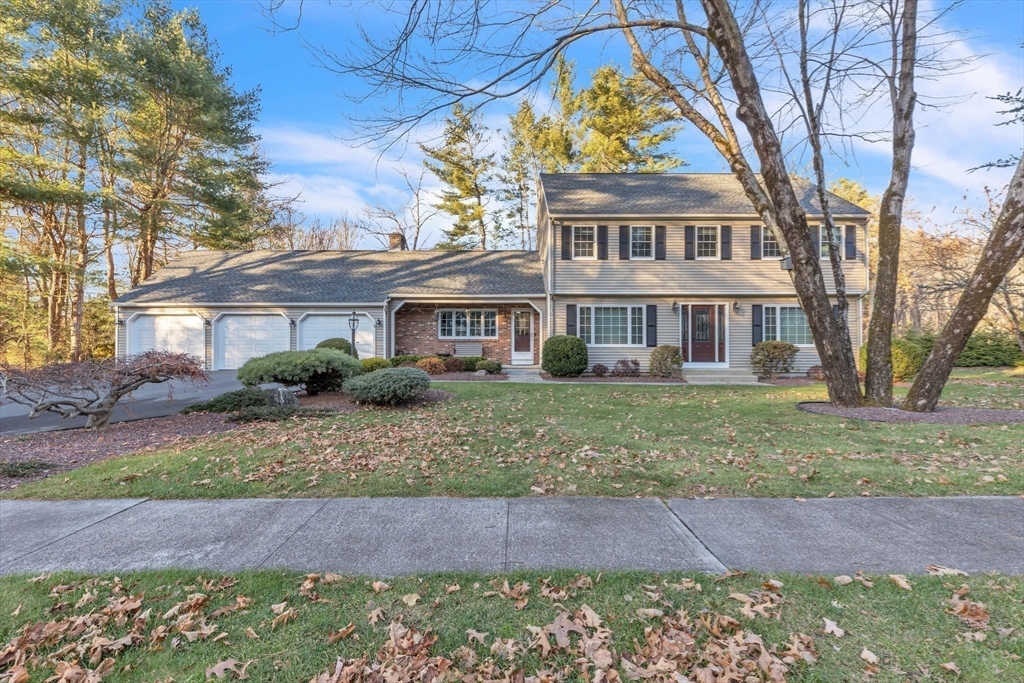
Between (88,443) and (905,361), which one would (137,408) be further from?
(905,361)

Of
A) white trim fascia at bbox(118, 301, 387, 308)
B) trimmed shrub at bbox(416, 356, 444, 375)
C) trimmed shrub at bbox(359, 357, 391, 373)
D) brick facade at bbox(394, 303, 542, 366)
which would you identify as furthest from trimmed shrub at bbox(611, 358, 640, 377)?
white trim fascia at bbox(118, 301, 387, 308)

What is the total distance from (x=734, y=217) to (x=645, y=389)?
762 centimetres

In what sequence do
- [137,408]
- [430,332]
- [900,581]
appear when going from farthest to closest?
[430,332], [137,408], [900,581]

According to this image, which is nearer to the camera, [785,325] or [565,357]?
[565,357]

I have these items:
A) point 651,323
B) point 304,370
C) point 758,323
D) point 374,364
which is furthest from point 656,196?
point 304,370

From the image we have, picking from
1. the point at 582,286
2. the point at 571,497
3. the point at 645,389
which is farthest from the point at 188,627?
the point at 582,286

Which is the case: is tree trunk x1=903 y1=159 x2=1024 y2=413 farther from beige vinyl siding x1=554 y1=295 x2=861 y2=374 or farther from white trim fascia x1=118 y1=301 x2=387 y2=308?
white trim fascia x1=118 y1=301 x2=387 y2=308

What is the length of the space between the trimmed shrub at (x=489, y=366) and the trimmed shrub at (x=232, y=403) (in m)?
7.04

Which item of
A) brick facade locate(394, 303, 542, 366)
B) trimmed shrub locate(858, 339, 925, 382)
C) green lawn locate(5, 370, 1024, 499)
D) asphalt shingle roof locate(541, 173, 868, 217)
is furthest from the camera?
brick facade locate(394, 303, 542, 366)

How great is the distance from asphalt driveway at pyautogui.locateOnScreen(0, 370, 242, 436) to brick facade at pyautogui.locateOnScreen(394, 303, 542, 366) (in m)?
5.77

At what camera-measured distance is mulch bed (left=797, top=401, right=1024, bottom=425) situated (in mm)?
7293

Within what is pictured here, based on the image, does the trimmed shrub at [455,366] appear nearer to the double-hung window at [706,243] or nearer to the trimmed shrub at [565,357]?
the trimmed shrub at [565,357]

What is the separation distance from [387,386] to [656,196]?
12.6m

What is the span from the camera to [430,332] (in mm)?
17250
